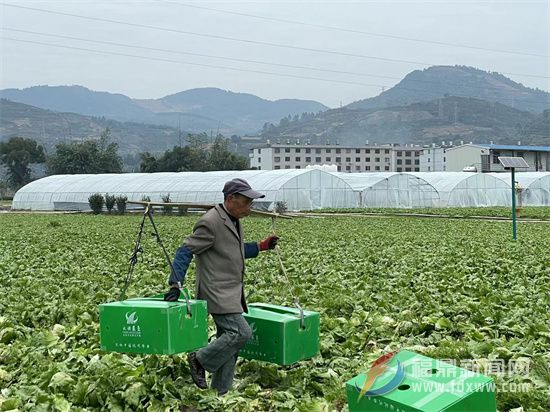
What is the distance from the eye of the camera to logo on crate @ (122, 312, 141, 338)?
550 cm

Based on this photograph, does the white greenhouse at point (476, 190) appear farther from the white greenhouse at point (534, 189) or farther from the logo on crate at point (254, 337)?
the logo on crate at point (254, 337)

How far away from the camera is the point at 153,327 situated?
5438 mm

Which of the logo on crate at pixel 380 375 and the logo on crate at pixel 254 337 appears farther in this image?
the logo on crate at pixel 254 337

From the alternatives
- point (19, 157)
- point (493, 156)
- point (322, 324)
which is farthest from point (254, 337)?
point (493, 156)

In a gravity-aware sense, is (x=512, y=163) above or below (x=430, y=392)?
above

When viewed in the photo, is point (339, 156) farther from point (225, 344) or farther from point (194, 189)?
point (225, 344)

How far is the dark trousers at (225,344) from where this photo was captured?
5688 mm

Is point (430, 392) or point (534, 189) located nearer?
point (430, 392)

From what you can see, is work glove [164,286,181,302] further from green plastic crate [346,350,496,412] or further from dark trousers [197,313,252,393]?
green plastic crate [346,350,496,412]

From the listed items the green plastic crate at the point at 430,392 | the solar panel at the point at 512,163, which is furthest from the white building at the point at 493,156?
the green plastic crate at the point at 430,392

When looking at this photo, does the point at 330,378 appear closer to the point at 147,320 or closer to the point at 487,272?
the point at 147,320

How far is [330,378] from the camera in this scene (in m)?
6.14

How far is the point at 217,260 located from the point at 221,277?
15cm

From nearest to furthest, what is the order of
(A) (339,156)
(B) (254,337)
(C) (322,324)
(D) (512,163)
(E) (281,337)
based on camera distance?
(E) (281,337) → (B) (254,337) → (C) (322,324) → (D) (512,163) → (A) (339,156)
